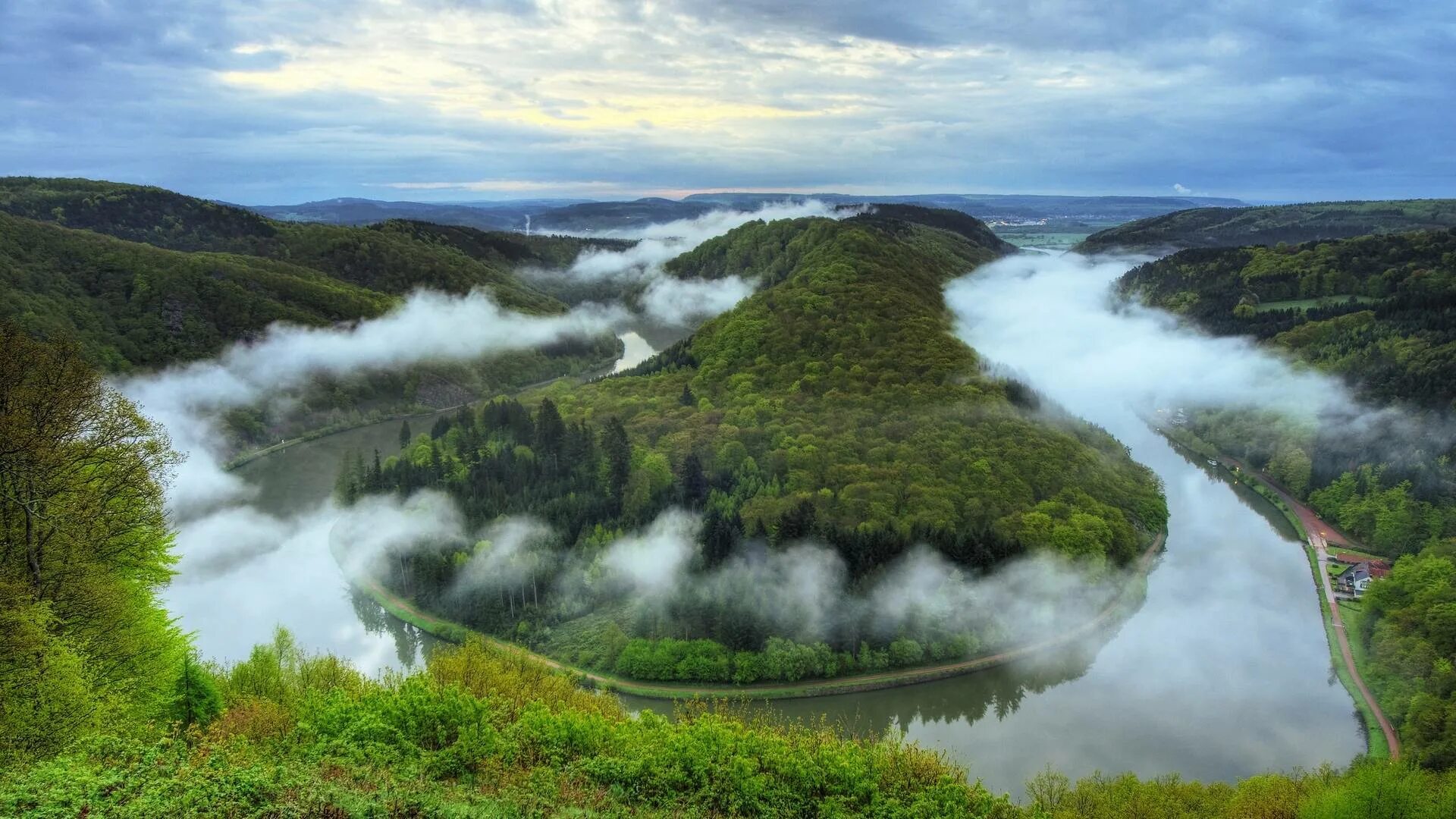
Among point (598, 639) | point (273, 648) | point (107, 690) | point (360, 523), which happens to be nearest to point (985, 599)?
point (598, 639)

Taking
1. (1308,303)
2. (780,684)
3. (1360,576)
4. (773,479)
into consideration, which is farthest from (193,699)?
(1308,303)

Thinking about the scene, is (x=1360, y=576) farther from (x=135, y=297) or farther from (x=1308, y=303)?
(x=135, y=297)

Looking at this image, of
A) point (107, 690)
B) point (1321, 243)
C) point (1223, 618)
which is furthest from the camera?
point (1321, 243)

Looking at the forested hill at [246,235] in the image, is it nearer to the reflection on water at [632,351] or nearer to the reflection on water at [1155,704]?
the reflection on water at [632,351]

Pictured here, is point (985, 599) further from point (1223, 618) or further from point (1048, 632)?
point (1223, 618)

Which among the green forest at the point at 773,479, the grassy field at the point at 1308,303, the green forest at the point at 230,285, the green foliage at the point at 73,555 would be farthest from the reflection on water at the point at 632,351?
the green foliage at the point at 73,555

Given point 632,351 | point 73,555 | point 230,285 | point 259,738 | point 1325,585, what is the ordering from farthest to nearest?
point 632,351 < point 230,285 < point 1325,585 < point 259,738 < point 73,555
